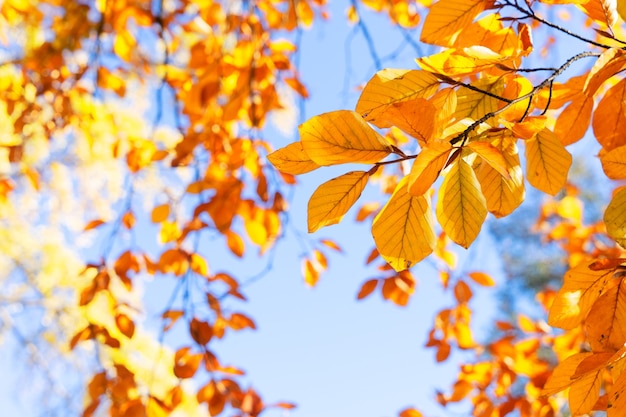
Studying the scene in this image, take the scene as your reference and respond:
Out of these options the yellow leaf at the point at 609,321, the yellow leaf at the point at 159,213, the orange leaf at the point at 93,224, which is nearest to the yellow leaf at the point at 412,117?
the yellow leaf at the point at 609,321

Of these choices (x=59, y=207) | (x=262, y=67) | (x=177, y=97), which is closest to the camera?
(x=262, y=67)

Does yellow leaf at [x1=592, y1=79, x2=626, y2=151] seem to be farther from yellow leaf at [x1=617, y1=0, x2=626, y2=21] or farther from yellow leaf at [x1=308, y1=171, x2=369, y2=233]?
yellow leaf at [x1=308, y1=171, x2=369, y2=233]

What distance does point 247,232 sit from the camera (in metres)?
1.37

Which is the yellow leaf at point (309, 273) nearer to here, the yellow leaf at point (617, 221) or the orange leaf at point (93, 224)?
the orange leaf at point (93, 224)

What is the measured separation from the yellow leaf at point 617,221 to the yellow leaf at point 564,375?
10cm

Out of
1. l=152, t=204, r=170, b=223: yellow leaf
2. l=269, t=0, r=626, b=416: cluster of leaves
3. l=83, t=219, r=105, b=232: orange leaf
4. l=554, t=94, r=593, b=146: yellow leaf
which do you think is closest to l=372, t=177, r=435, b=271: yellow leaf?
l=269, t=0, r=626, b=416: cluster of leaves

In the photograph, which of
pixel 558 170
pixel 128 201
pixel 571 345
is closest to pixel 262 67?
pixel 128 201

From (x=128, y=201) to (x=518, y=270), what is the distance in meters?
7.57

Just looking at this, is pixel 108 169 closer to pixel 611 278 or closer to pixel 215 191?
pixel 215 191

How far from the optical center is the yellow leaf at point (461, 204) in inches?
14.4

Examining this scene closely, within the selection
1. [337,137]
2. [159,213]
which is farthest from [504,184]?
[159,213]

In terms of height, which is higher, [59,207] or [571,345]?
[571,345]

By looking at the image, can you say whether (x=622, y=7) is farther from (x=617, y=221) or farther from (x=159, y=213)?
(x=159, y=213)

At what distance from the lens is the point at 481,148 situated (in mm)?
314
